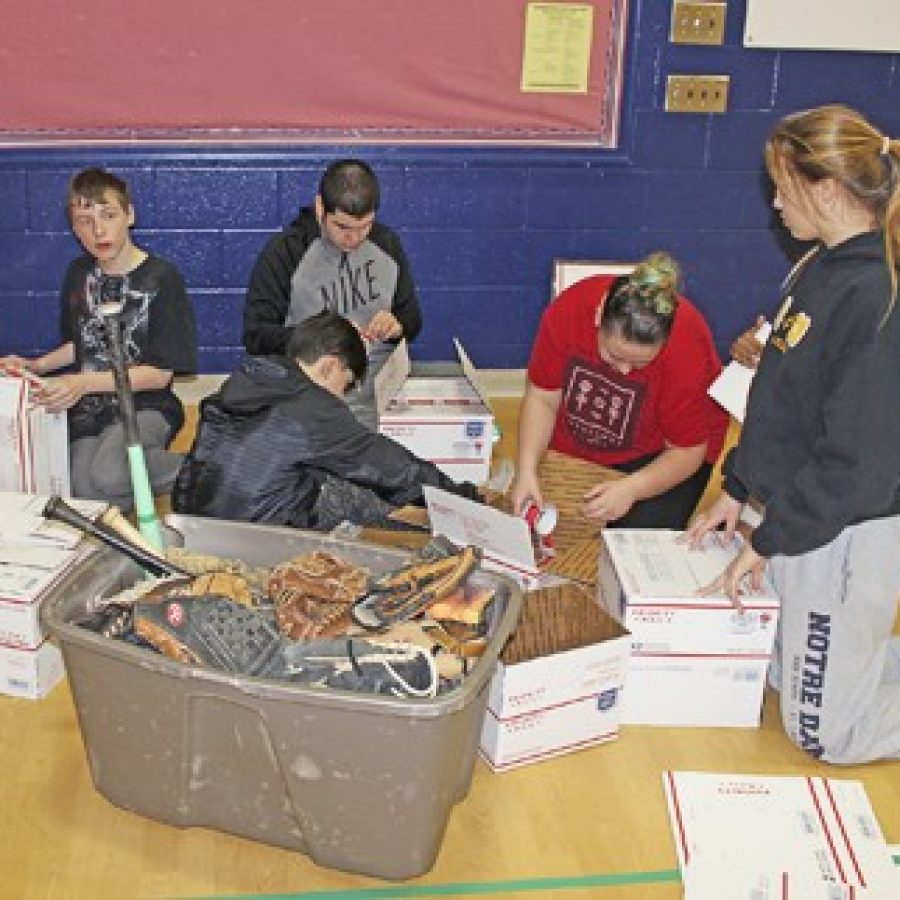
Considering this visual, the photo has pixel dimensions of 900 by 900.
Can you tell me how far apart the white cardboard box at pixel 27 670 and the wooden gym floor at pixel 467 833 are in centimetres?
3

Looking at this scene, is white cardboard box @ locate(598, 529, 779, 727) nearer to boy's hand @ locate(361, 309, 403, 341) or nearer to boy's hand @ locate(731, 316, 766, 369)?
boy's hand @ locate(731, 316, 766, 369)

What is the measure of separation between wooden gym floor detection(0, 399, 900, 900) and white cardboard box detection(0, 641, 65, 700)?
0.09 feet

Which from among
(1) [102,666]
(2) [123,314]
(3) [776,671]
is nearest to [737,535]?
(3) [776,671]

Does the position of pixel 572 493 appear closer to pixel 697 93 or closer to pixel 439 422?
pixel 439 422

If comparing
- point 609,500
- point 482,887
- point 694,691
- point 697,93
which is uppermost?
point 697,93

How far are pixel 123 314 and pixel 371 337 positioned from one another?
69cm

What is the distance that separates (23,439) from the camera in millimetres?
3199

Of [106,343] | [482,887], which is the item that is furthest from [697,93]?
[482,887]

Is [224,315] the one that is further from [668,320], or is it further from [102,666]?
[102,666]

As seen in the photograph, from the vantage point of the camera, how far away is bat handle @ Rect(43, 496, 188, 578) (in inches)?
93.3

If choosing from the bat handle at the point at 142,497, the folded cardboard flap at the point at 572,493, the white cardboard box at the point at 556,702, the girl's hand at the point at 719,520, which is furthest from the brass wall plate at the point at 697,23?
the bat handle at the point at 142,497

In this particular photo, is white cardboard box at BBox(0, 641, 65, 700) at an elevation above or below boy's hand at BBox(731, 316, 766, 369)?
below

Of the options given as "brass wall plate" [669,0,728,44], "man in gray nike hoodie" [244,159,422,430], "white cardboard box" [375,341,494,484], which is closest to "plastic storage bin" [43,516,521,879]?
"white cardboard box" [375,341,494,484]

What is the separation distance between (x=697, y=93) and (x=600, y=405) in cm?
163
